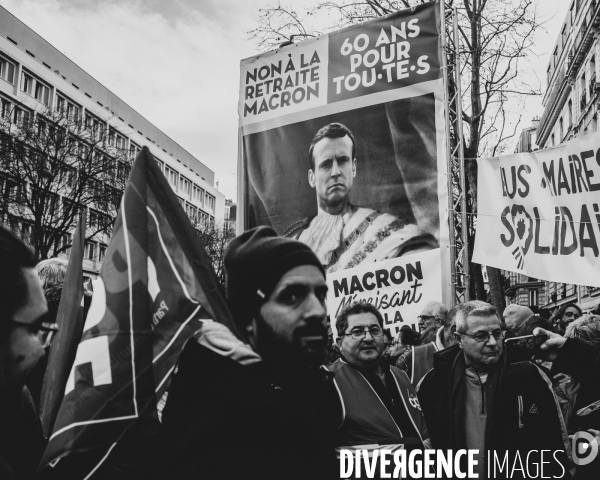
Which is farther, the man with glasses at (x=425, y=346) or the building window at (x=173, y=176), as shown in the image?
the building window at (x=173, y=176)

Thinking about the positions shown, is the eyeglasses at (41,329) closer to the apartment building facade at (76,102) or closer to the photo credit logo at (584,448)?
the photo credit logo at (584,448)

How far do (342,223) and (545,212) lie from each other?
10.3ft

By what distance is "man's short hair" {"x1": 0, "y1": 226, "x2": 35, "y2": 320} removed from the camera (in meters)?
1.31

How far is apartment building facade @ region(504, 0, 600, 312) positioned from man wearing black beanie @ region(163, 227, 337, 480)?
87.3 feet

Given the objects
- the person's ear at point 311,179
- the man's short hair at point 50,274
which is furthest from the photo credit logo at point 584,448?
the person's ear at point 311,179

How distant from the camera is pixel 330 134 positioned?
833cm

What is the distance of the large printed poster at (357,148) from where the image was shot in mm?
7344

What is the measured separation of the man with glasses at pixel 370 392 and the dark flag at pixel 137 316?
5.15 feet

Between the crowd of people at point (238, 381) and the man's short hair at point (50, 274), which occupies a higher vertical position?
→ the man's short hair at point (50, 274)

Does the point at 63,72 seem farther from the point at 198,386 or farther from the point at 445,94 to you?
the point at 198,386

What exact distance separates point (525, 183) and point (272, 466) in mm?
4647

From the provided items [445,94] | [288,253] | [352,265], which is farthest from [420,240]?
[288,253]

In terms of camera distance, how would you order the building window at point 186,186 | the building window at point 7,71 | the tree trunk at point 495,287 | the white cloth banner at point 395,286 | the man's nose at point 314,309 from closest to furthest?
the man's nose at point 314,309, the white cloth banner at point 395,286, the tree trunk at point 495,287, the building window at point 7,71, the building window at point 186,186

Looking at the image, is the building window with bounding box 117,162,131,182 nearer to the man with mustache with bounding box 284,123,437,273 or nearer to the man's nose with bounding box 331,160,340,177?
the man with mustache with bounding box 284,123,437,273
